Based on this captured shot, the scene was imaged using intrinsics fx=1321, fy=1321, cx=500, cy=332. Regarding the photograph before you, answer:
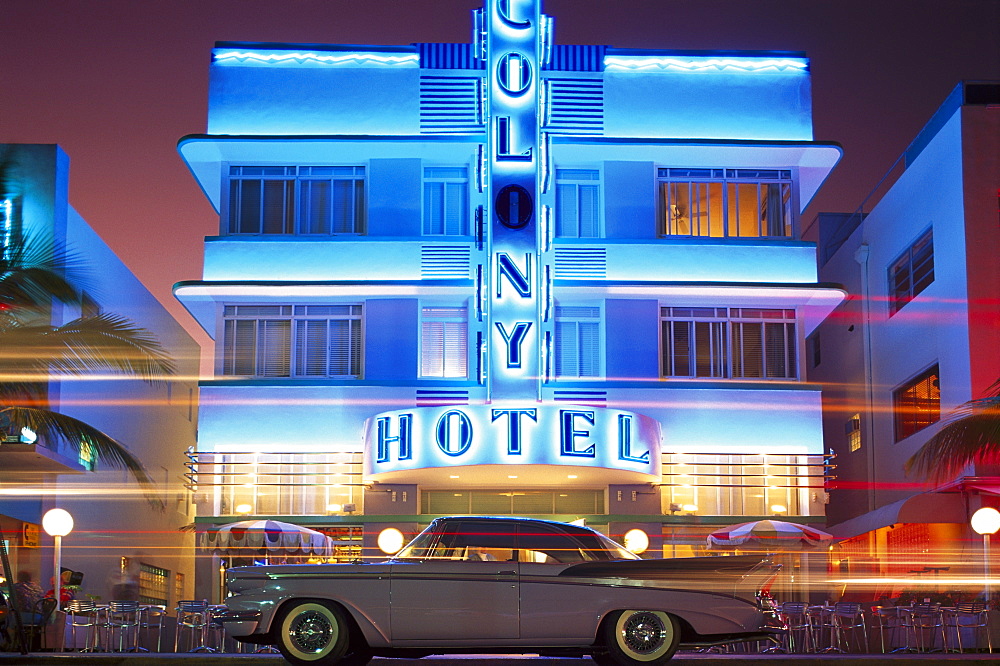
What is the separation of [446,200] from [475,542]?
18.6 m

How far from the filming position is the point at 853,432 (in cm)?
3716

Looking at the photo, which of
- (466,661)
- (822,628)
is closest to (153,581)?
(822,628)

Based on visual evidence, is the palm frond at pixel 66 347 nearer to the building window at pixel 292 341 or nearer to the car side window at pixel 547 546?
the building window at pixel 292 341

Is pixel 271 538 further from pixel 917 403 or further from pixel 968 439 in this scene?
pixel 917 403

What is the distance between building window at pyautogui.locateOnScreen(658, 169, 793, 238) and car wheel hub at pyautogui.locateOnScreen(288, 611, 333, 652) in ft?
65.3

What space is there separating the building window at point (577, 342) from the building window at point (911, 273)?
786cm

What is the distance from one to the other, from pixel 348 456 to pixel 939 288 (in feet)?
46.2

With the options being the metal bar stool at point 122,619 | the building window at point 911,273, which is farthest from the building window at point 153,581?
the building window at point 911,273

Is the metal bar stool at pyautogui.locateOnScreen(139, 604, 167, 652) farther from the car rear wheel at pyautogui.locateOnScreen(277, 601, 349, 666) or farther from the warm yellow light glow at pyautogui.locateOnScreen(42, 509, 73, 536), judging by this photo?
the car rear wheel at pyautogui.locateOnScreen(277, 601, 349, 666)

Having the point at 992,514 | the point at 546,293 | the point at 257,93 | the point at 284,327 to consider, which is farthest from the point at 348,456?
the point at 992,514

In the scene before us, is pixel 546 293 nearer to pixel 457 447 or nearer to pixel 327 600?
pixel 457 447

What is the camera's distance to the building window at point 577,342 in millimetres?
31188

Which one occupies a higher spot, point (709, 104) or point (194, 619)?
point (709, 104)

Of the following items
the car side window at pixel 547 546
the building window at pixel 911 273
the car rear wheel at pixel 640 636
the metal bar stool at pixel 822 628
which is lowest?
the metal bar stool at pixel 822 628
